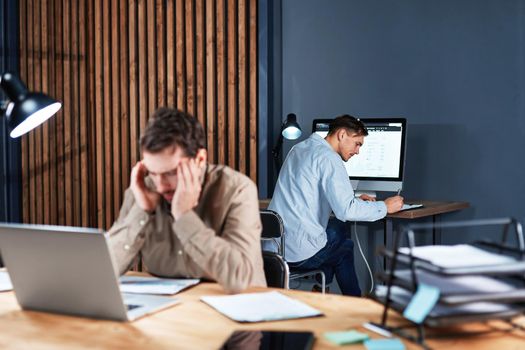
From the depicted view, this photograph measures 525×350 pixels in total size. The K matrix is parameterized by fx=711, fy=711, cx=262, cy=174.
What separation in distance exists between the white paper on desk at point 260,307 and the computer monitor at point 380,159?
8.73 feet

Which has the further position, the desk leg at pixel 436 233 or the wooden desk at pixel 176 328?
the desk leg at pixel 436 233

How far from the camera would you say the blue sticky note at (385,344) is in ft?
4.74

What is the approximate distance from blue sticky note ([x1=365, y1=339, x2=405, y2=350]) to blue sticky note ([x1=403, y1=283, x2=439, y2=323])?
6cm

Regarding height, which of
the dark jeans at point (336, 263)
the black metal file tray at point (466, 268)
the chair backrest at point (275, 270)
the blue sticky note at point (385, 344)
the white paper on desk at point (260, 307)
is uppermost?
the black metal file tray at point (466, 268)

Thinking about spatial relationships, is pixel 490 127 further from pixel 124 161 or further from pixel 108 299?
pixel 108 299

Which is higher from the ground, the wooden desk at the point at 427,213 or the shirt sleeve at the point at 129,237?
the shirt sleeve at the point at 129,237

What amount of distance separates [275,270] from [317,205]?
159 centimetres

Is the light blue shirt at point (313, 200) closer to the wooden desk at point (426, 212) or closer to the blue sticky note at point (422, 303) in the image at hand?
the wooden desk at point (426, 212)

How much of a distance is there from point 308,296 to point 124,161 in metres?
3.91

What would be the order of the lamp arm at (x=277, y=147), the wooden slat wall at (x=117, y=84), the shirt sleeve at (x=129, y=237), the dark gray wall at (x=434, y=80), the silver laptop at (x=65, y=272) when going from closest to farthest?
the silver laptop at (x=65, y=272), the shirt sleeve at (x=129, y=237), the dark gray wall at (x=434, y=80), the lamp arm at (x=277, y=147), the wooden slat wall at (x=117, y=84)

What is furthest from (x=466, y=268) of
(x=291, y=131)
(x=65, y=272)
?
(x=291, y=131)

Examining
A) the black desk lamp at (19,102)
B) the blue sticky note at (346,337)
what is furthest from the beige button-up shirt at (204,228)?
the blue sticky note at (346,337)

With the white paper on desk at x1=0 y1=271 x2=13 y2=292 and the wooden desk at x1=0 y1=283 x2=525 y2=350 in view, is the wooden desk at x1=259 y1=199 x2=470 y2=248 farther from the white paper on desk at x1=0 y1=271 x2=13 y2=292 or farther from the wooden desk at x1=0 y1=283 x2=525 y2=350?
the white paper on desk at x1=0 y1=271 x2=13 y2=292

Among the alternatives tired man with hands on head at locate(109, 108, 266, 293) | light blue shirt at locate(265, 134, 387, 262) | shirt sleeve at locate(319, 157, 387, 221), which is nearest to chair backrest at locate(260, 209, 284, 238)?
light blue shirt at locate(265, 134, 387, 262)
